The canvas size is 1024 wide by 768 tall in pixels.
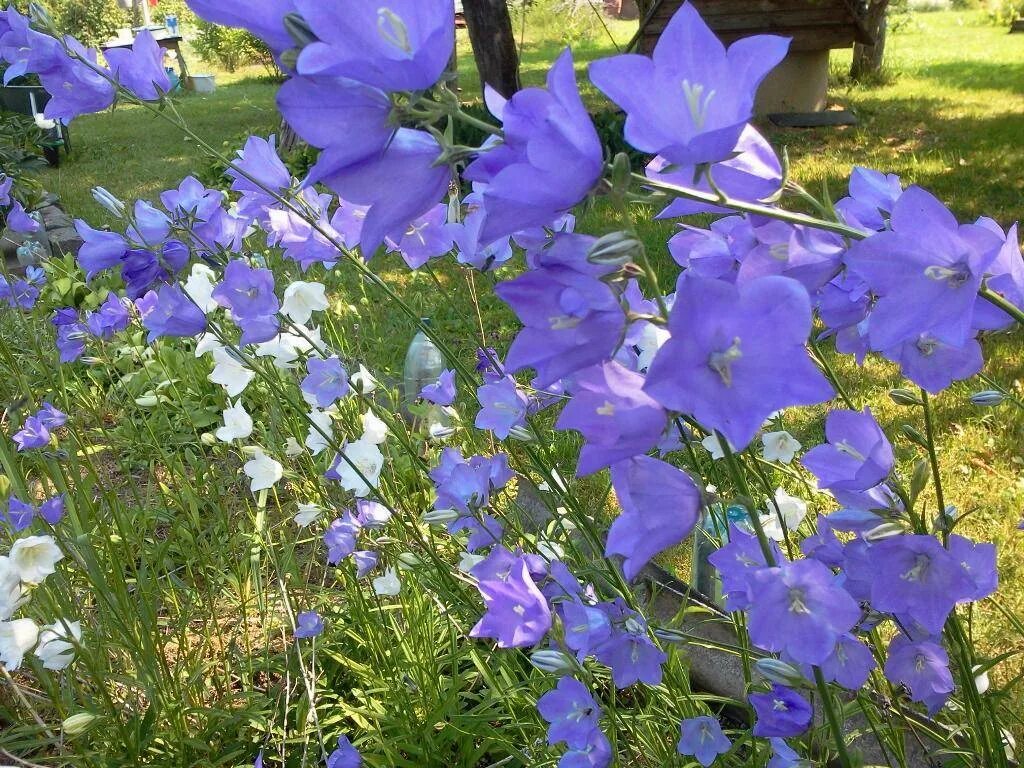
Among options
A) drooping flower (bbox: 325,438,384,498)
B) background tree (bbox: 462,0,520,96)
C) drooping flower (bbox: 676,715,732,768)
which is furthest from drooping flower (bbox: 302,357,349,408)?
background tree (bbox: 462,0,520,96)

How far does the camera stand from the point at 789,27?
774 centimetres

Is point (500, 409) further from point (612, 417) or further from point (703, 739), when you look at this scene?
point (612, 417)

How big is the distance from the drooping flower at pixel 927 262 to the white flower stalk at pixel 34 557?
1.18 meters

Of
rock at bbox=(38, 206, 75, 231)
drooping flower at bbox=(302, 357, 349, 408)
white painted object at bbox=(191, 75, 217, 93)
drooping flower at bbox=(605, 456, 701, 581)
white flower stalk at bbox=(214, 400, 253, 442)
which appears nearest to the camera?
drooping flower at bbox=(605, 456, 701, 581)

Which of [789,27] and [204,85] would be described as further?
[204,85]

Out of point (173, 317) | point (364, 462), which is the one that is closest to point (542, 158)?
point (173, 317)

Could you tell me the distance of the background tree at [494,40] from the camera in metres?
7.10

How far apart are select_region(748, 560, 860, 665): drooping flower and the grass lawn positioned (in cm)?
23

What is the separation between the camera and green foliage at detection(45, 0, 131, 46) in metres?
18.4

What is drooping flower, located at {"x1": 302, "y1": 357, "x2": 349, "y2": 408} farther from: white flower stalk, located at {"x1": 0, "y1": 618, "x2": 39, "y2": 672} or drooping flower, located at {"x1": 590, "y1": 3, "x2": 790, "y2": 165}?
drooping flower, located at {"x1": 590, "y1": 3, "x2": 790, "y2": 165}

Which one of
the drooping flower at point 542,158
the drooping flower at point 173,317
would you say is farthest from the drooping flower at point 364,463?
the drooping flower at point 542,158

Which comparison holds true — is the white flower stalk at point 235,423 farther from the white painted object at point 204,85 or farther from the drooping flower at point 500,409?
the white painted object at point 204,85

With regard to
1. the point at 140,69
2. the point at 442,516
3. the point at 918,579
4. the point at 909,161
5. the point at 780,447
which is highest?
the point at 140,69

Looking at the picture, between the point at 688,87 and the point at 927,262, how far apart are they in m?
0.21
